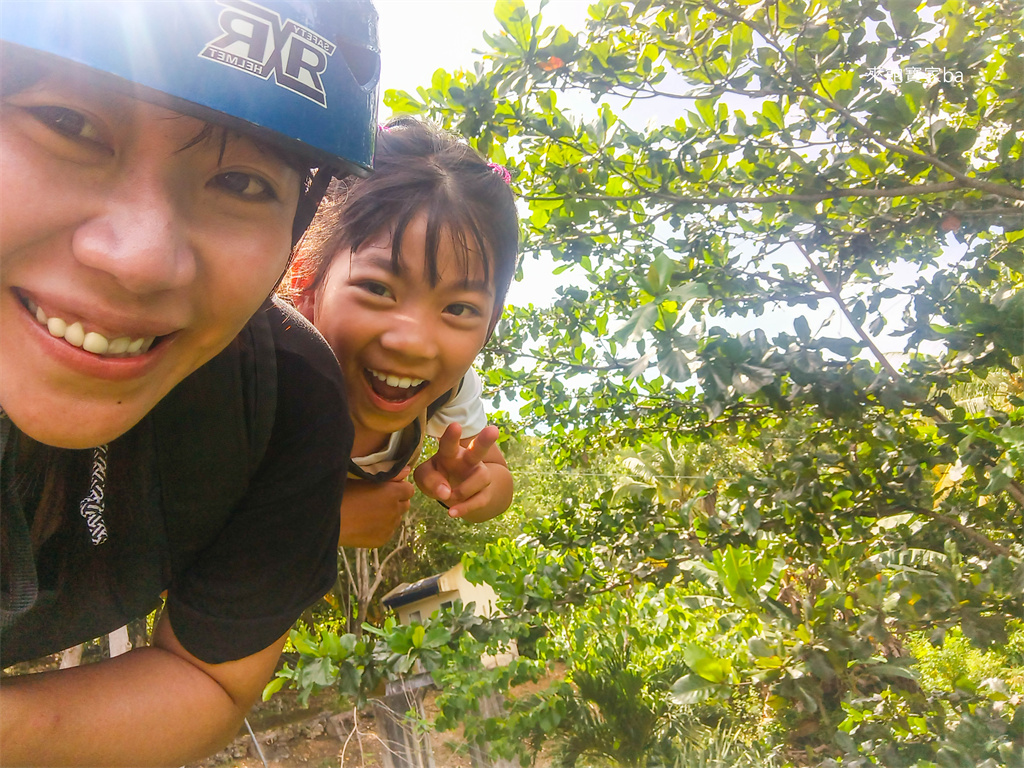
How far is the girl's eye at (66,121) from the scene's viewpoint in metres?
0.46

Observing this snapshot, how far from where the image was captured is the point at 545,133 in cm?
140

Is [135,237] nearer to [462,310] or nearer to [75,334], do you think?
[75,334]

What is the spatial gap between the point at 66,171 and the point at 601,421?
1929 mm

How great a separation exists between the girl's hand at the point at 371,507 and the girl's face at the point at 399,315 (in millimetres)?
268

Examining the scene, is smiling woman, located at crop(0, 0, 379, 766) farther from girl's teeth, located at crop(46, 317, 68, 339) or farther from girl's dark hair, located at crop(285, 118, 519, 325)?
girl's dark hair, located at crop(285, 118, 519, 325)

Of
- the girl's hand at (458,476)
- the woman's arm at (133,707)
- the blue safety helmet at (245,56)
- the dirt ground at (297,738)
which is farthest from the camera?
the dirt ground at (297,738)

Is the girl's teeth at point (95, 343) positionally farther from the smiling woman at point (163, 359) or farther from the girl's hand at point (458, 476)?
the girl's hand at point (458, 476)

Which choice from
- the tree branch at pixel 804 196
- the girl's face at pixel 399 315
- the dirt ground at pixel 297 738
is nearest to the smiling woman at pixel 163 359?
the girl's face at pixel 399 315

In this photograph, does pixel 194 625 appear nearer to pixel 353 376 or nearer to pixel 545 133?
pixel 353 376

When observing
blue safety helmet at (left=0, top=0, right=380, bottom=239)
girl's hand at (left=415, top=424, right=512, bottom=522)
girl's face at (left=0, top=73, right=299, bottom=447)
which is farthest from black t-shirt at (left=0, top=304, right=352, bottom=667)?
girl's hand at (left=415, top=424, right=512, bottom=522)

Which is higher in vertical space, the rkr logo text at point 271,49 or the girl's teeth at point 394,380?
the rkr logo text at point 271,49

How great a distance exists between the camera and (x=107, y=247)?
47 cm

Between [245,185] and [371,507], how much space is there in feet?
3.15

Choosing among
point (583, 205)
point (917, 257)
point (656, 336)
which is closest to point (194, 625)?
point (656, 336)
